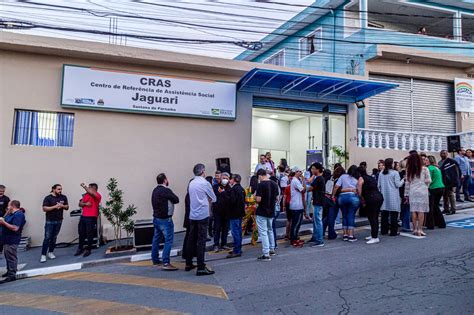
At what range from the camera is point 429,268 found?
5266 mm

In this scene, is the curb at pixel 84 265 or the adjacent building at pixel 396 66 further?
the adjacent building at pixel 396 66

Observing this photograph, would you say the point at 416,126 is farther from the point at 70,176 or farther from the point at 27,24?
the point at 27,24

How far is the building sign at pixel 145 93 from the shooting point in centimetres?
941

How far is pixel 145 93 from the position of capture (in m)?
9.99

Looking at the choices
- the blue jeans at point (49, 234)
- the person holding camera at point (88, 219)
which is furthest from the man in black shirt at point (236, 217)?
the blue jeans at point (49, 234)

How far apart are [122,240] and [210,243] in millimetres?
2838

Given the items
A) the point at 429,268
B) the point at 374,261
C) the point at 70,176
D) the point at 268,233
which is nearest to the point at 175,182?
the point at 70,176

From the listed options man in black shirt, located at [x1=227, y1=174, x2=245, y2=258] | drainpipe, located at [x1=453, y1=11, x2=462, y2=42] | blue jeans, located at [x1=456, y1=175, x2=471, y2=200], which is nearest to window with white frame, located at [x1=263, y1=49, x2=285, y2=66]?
drainpipe, located at [x1=453, y1=11, x2=462, y2=42]

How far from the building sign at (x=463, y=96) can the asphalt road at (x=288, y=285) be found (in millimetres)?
9953

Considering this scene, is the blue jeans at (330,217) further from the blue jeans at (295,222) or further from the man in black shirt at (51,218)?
the man in black shirt at (51,218)

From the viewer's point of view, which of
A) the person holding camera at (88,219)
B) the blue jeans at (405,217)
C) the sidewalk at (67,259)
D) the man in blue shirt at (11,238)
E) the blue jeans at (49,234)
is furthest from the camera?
the blue jeans at (405,217)

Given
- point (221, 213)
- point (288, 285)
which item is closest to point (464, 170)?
point (221, 213)

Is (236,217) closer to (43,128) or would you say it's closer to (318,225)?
(318,225)

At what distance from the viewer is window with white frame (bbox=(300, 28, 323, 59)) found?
1617 cm
